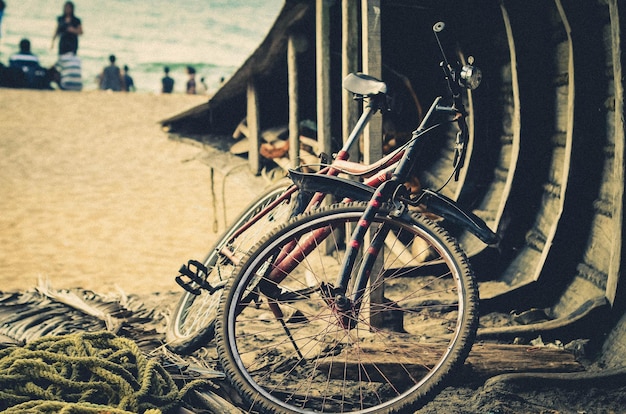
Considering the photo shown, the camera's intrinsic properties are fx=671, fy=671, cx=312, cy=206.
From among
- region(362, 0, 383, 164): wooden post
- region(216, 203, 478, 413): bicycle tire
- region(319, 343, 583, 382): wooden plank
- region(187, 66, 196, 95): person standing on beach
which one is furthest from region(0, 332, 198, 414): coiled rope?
region(187, 66, 196, 95): person standing on beach

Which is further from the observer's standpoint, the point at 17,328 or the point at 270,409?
the point at 17,328

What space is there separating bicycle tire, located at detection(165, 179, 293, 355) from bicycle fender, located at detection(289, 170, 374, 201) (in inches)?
29.2

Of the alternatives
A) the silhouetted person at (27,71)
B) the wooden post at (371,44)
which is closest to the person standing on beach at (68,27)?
the silhouetted person at (27,71)

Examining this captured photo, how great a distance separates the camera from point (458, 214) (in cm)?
283

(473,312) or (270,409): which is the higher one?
(473,312)

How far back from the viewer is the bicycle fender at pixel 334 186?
113 inches

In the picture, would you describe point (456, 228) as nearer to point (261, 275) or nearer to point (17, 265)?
point (261, 275)

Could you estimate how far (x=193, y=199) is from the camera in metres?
14.5

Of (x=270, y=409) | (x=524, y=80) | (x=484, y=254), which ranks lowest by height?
(x=270, y=409)

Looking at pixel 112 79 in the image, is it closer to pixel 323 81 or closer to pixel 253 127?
pixel 253 127

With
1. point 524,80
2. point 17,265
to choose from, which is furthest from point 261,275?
point 17,265

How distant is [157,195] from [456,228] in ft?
34.3

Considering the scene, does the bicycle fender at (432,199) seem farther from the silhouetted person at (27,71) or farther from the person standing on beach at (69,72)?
the silhouetted person at (27,71)

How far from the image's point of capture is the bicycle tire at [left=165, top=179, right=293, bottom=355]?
3.56m
